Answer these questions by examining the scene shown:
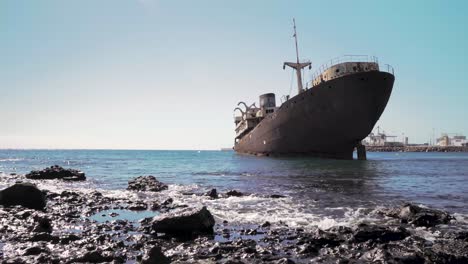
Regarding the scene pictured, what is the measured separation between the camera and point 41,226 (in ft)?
30.9

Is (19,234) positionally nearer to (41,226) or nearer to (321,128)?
(41,226)

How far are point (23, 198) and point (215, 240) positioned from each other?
8.60 metres

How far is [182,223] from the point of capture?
29.7 feet

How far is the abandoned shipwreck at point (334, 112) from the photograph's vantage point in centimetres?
3862

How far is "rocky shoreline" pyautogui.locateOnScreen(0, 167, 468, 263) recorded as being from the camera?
687 cm

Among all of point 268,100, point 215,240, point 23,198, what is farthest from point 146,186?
point 268,100

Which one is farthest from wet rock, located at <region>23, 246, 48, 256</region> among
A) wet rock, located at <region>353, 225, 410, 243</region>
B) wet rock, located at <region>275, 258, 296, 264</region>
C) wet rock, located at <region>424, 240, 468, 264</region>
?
wet rock, located at <region>424, 240, 468, 264</region>

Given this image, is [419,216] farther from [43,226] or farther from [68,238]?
[43,226]

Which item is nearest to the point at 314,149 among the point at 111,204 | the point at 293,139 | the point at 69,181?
the point at 293,139

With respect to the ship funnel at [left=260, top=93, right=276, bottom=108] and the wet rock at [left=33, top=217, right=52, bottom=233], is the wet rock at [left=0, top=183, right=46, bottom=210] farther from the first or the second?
the ship funnel at [left=260, top=93, right=276, bottom=108]

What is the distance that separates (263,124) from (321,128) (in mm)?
12651

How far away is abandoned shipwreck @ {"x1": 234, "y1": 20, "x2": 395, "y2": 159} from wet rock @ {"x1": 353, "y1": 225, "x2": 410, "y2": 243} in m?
31.6

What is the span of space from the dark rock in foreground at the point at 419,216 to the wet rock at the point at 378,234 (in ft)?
6.01

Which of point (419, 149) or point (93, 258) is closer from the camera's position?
point (93, 258)
